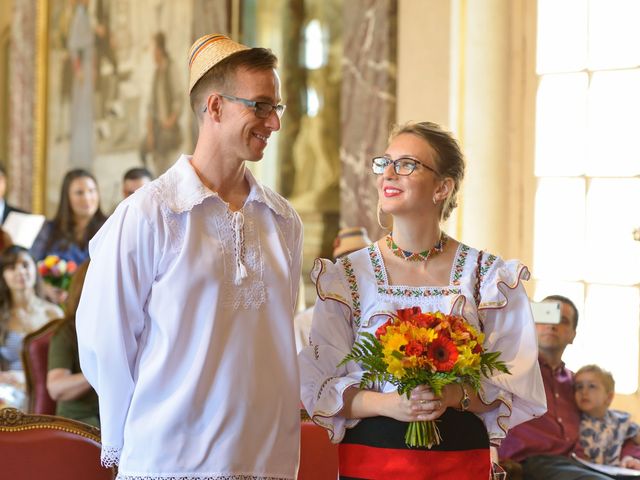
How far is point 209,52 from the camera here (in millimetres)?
3176

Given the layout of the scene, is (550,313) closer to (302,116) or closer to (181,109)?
(302,116)

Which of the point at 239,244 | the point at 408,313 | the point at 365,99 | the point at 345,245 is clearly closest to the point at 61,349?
the point at 345,245

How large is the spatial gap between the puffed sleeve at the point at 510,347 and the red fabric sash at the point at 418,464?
6.1 inches

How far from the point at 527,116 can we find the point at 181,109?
3827 millimetres

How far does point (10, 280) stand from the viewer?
755 centimetres

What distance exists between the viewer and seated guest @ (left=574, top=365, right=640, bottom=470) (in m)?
5.30

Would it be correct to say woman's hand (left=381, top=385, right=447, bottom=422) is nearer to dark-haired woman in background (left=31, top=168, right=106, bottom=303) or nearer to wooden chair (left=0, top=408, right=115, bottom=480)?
wooden chair (left=0, top=408, right=115, bottom=480)

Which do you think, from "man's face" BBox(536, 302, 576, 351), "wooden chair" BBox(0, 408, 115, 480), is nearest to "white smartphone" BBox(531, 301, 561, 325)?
"man's face" BBox(536, 302, 576, 351)

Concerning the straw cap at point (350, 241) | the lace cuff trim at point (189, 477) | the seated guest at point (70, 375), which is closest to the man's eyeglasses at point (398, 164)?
the lace cuff trim at point (189, 477)

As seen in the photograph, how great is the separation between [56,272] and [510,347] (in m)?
5.38

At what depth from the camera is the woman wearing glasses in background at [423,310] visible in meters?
3.19

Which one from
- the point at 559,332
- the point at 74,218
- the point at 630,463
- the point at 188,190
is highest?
the point at 188,190

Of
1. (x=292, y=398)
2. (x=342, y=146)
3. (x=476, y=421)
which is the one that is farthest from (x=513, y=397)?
(x=342, y=146)

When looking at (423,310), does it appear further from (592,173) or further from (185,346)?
(592,173)
